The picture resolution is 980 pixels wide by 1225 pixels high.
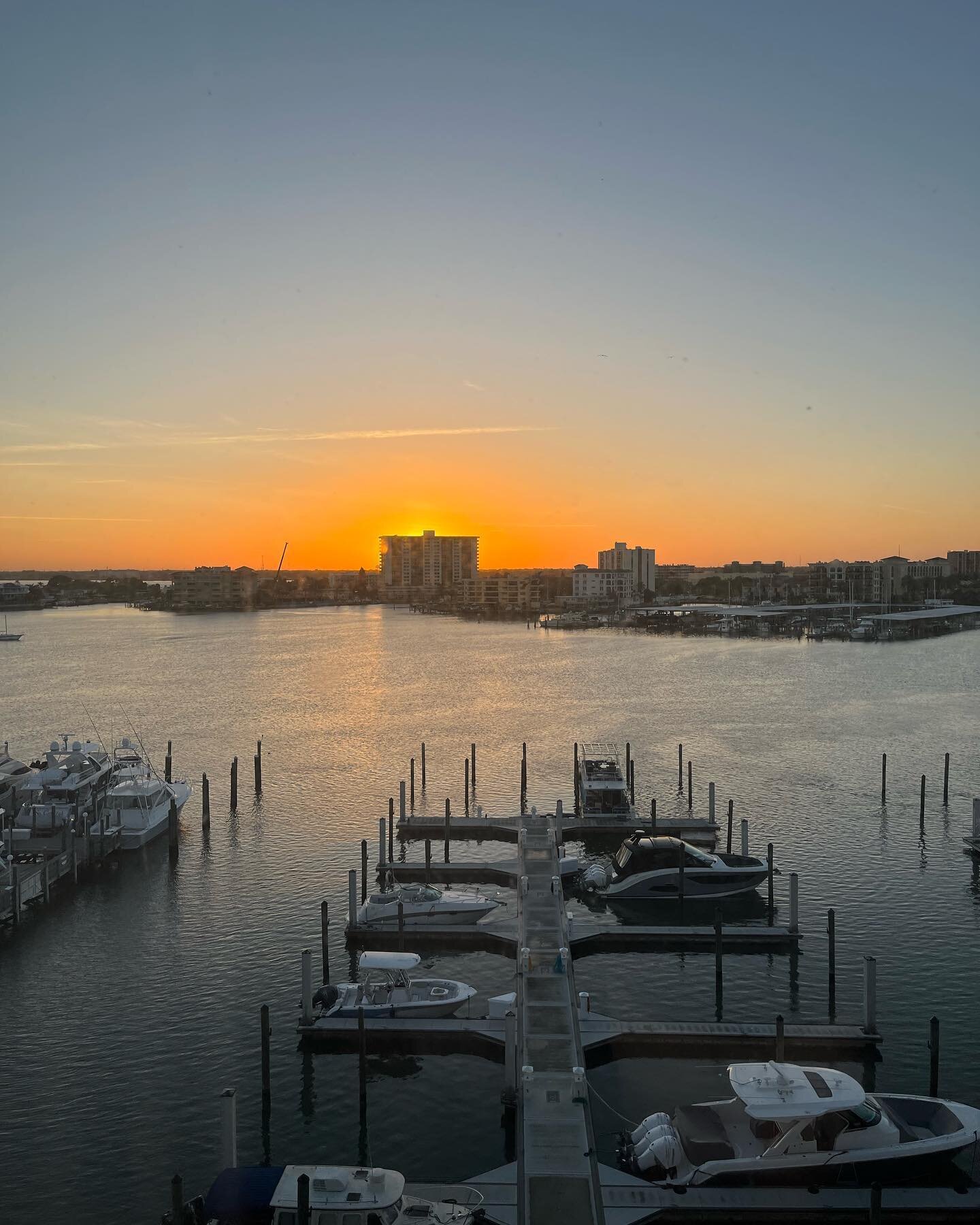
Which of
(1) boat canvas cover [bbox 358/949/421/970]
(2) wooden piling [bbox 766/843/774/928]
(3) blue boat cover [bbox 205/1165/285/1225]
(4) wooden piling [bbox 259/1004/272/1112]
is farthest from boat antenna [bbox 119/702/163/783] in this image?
(3) blue boat cover [bbox 205/1165/285/1225]

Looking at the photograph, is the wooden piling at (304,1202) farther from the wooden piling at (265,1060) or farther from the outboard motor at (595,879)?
the outboard motor at (595,879)

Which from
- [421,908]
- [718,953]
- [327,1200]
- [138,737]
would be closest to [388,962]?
[421,908]

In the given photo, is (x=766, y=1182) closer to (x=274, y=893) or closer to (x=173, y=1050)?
(x=173, y=1050)

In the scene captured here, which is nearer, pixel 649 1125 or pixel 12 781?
pixel 649 1125

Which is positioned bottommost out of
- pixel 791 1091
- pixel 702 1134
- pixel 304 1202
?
pixel 702 1134

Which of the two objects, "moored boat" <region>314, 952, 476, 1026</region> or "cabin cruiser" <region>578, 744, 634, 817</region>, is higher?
"cabin cruiser" <region>578, 744, 634, 817</region>

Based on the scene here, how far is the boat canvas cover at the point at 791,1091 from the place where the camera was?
10031 mm

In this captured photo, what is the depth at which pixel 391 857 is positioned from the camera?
23250 millimetres

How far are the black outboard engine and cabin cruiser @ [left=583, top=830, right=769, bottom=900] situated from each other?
781 centimetres

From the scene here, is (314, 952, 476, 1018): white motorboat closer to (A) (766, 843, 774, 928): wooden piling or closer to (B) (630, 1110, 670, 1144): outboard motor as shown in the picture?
(B) (630, 1110, 670, 1144): outboard motor

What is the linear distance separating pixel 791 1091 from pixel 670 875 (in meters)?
10.3

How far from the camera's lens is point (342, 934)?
18.9 m

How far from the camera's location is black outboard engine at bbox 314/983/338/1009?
14477mm

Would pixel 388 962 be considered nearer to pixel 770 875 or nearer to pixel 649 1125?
pixel 649 1125
